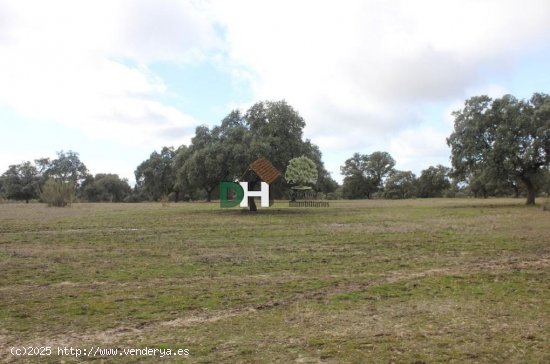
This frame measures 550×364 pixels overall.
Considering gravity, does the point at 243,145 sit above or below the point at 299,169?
above

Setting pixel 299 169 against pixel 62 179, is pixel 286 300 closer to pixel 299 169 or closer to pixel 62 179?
pixel 299 169

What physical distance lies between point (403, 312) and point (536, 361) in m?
1.93

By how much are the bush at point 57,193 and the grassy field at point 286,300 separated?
31.4 meters

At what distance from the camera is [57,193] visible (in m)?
41.5

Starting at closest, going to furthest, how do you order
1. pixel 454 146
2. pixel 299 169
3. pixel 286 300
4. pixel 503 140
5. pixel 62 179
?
1. pixel 286 300
2. pixel 299 169
3. pixel 503 140
4. pixel 454 146
5. pixel 62 179

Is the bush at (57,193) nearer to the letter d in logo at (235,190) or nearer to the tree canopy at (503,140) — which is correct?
the letter d in logo at (235,190)

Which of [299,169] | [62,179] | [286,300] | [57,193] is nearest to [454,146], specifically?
[299,169]

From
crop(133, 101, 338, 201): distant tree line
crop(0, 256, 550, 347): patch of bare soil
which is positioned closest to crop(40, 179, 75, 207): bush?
crop(133, 101, 338, 201): distant tree line

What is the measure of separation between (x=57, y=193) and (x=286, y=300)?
41.0m

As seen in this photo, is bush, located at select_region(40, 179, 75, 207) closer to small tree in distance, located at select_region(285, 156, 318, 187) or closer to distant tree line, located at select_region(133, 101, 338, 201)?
distant tree line, located at select_region(133, 101, 338, 201)

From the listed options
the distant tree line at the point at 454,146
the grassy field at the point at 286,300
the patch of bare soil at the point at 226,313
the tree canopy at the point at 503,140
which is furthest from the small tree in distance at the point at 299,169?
the patch of bare soil at the point at 226,313

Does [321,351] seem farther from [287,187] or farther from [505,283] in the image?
[287,187]

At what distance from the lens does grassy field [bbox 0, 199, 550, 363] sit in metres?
4.71

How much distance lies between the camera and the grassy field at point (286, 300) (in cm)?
471
